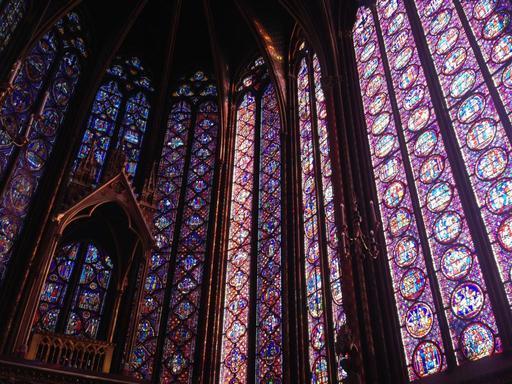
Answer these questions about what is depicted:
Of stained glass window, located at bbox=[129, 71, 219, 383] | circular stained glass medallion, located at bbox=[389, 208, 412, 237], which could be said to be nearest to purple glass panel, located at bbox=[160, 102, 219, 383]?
stained glass window, located at bbox=[129, 71, 219, 383]

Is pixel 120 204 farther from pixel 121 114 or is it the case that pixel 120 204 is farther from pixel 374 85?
pixel 374 85

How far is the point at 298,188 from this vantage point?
40.9 ft

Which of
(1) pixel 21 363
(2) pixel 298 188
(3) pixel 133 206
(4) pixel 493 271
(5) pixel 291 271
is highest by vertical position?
(2) pixel 298 188

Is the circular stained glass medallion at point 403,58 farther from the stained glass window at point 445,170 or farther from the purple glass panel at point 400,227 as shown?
the purple glass panel at point 400,227

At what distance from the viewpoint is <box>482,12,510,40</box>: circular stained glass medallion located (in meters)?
8.65

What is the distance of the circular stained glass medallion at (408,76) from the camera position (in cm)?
1017

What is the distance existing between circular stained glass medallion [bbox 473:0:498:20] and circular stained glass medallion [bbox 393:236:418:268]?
150 inches

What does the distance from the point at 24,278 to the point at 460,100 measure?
8.45m

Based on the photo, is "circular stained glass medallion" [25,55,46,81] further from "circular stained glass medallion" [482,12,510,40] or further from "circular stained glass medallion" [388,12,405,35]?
"circular stained glass medallion" [482,12,510,40]

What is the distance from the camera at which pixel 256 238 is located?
1291cm

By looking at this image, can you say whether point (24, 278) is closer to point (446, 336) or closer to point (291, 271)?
point (291, 271)

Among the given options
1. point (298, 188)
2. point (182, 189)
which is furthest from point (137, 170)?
point (298, 188)

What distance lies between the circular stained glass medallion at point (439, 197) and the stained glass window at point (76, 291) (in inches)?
277

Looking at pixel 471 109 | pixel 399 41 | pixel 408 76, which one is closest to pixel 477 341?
pixel 471 109
